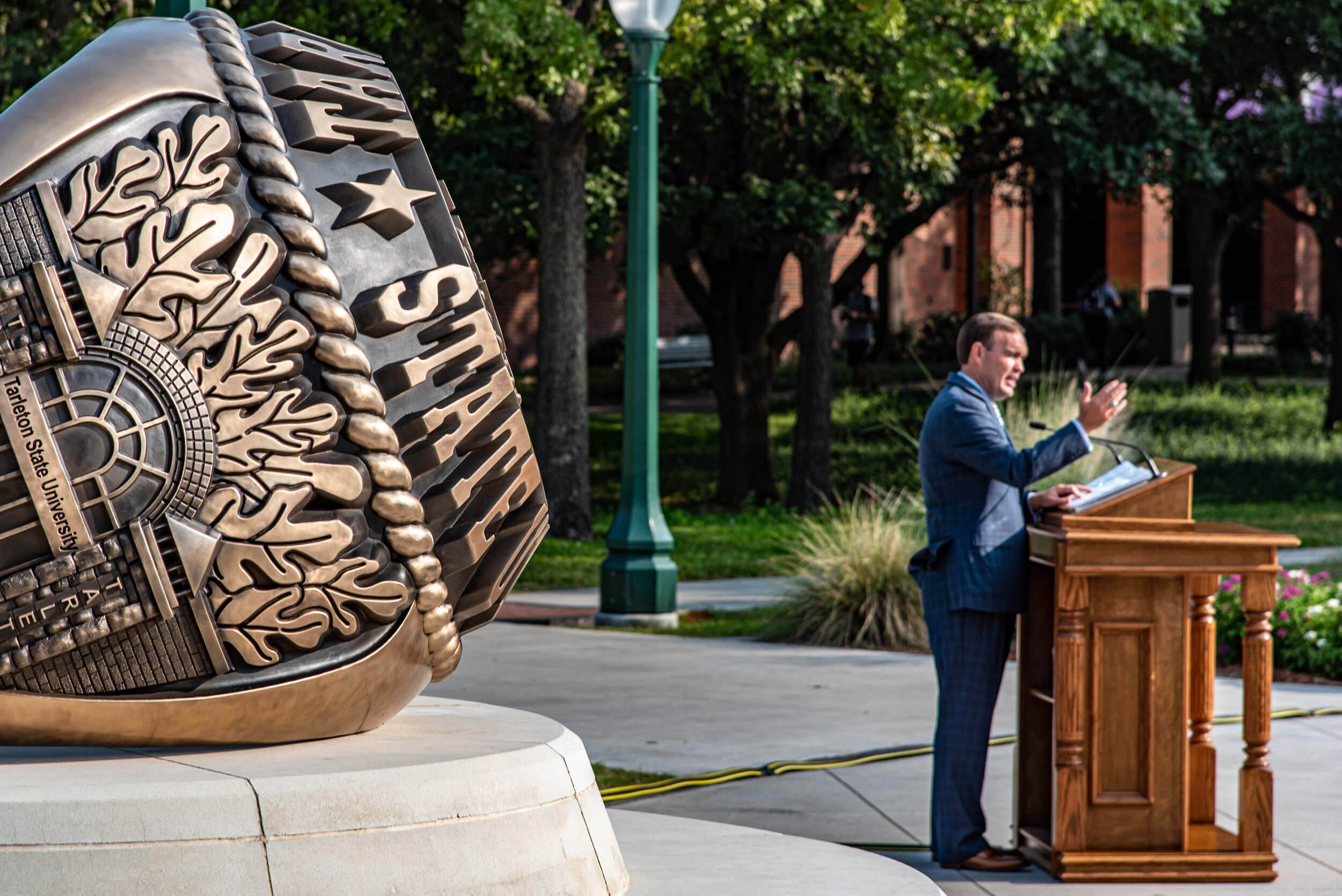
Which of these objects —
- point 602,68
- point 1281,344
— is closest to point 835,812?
point 602,68

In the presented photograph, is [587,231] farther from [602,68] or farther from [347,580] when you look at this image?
[347,580]

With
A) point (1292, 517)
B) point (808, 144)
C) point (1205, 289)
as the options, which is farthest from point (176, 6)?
point (1205, 289)

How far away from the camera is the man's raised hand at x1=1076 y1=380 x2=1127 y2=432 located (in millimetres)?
4887

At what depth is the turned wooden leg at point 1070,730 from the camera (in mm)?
5008

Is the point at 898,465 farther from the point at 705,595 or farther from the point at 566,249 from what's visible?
the point at 705,595

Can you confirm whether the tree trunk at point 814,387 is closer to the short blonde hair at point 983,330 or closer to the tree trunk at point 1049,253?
the short blonde hair at point 983,330

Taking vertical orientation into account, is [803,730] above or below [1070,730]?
below

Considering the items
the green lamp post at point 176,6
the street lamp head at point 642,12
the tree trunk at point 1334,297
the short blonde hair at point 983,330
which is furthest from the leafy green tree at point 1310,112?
the green lamp post at point 176,6

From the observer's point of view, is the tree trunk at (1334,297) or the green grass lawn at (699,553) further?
the tree trunk at (1334,297)

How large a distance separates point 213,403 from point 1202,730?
3.71 m

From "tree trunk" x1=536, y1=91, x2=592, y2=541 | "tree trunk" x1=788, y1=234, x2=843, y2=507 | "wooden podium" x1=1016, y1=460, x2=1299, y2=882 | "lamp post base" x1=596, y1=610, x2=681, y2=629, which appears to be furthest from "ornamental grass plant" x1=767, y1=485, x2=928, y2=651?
"tree trunk" x1=788, y1=234, x2=843, y2=507

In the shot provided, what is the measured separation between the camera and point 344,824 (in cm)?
342

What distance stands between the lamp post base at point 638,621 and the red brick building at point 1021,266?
22229mm

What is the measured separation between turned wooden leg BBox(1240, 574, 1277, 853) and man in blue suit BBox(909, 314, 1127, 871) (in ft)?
2.25
